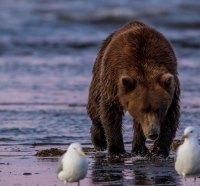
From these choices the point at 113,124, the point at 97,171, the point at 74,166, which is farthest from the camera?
the point at 113,124

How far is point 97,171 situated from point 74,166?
1380 millimetres

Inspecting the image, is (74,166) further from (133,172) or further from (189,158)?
(133,172)

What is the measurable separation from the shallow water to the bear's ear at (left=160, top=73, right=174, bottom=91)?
844 millimetres

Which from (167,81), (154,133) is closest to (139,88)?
(167,81)

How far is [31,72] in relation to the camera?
1705 cm

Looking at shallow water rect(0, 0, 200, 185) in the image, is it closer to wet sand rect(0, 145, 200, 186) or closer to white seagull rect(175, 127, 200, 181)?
wet sand rect(0, 145, 200, 186)

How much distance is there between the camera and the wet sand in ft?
26.8

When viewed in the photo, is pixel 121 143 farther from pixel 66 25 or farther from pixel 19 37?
pixel 66 25

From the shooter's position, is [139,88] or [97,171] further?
[139,88]

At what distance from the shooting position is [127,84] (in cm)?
911

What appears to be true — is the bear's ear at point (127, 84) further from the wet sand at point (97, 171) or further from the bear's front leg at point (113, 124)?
the wet sand at point (97, 171)

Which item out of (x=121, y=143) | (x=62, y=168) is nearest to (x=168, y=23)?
(x=121, y=143)

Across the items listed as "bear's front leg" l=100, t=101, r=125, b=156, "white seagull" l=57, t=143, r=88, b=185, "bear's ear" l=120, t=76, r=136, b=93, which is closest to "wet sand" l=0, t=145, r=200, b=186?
"bear's front leg" l=100, t=101, r=125, b=156

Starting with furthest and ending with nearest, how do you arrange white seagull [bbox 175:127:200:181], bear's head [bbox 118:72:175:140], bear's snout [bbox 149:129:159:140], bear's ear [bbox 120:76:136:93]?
bear's ear [bbox 120:76:136:93]
bear's head [bbox 118:72:175:140]
bear's snout [bbox 149:129:159:140]
white seagull [bbox 175:127:200:181]
